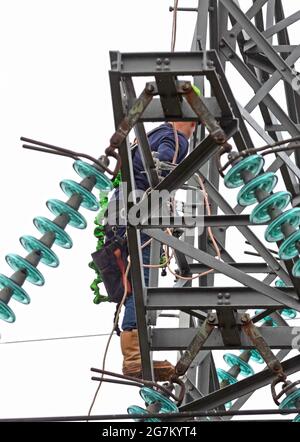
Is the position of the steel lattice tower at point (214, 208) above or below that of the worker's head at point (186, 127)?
below

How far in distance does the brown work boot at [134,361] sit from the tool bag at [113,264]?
0.34m

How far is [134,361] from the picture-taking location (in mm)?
15453

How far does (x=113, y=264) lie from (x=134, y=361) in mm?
815

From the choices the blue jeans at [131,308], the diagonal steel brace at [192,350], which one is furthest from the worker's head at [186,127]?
the diagonal steel brace at [192,350]

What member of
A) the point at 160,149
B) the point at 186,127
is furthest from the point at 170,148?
the point at 186,127

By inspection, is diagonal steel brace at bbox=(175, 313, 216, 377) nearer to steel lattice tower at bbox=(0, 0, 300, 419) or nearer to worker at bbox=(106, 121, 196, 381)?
steel lattice tower at bbox=(0, 0, 300, 419)

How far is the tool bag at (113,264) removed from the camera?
15.5m

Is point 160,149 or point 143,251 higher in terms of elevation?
point 160,149

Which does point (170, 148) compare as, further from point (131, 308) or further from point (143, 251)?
point (131, 308)

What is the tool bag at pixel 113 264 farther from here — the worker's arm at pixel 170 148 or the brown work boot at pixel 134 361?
the worker's arm at pixel 170 148

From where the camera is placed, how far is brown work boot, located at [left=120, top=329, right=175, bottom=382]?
50.5ft

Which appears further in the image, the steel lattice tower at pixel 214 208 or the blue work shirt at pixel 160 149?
the blue work shirt at pixel 160 149

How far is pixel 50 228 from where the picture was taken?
519 inches

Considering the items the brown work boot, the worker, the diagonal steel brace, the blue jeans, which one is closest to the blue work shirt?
the worker
